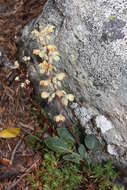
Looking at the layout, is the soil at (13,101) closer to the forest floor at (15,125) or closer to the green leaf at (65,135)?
the forest floor at (15,125)

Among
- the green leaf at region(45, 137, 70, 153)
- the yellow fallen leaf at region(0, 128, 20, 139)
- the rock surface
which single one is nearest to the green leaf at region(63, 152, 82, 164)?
the green leaf at region(45, 137, 70, 153)

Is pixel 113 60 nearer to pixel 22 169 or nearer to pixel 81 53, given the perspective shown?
pixel 81 53

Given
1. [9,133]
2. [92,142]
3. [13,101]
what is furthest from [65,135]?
[13,101]

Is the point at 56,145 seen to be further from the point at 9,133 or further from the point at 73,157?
the point at 9,133

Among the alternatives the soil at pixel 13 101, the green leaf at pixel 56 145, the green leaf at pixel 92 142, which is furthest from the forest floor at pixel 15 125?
the green leaf at pixel 92 142

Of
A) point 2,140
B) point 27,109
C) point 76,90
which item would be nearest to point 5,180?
point 2,140
